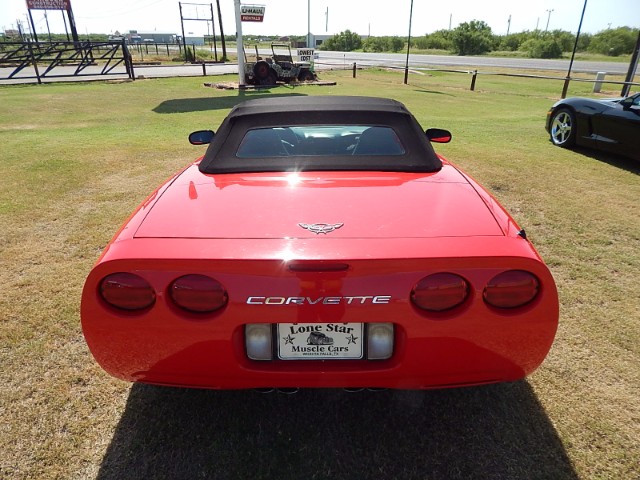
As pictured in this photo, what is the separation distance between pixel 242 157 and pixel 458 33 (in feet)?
206

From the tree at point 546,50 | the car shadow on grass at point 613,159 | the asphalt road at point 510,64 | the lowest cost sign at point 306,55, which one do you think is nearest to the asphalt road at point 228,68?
the asphalt road at point 510,64

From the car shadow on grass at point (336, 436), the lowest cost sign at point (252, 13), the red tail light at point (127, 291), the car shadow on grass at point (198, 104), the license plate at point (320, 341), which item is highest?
the lowest cost sign at point (252, 13)

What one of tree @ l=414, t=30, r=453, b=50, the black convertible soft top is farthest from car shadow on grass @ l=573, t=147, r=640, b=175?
tree @ l=414, t=30, r=453, b=50

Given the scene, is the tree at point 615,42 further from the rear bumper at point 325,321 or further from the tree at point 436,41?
the rear bumper at point 325,321

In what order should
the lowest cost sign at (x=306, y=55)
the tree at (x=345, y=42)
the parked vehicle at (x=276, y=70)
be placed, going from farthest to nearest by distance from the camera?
the tree at (x=345, y=42)
the lowest cost sign at (x=306, y=55)
the parked vehicle at (x=276, y=70)

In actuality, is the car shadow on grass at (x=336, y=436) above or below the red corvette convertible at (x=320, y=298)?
below

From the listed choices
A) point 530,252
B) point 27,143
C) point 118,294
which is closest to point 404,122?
point 530,252

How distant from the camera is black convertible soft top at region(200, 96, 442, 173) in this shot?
7.80 ft

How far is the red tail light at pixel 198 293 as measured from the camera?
1.57 m

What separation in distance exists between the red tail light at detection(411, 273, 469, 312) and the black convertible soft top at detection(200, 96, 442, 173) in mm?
961

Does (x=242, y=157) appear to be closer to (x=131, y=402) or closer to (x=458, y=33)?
(x=131, y=402)

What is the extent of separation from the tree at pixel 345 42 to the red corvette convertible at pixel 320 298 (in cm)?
7984

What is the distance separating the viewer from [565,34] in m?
53.7

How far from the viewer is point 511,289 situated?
1.60m
